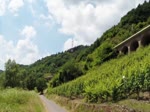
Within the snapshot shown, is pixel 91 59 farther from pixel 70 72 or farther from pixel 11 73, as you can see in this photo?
pixel 11 73

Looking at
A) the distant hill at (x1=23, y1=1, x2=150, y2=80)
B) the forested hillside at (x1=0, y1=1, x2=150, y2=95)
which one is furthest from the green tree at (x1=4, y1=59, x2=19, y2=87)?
the distant hill at (x1=23, y1=1, x2=150, y2=80)

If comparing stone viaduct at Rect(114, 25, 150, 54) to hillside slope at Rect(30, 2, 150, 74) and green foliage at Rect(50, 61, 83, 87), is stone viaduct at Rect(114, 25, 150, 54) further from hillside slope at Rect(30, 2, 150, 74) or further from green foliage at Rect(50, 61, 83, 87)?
green foliage at Rect(50, 61, 83, 87)

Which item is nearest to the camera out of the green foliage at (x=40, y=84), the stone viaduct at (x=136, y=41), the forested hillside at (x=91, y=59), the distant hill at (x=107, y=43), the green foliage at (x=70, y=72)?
the stone viaduct at (x=136, y=41)

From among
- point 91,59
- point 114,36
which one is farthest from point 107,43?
point 114,36

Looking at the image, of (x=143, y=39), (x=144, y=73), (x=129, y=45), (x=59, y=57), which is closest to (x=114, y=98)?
(x=144, y=73)

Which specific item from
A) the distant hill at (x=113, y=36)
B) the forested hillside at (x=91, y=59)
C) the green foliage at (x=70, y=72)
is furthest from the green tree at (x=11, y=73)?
the distant hill at (x=113, y=36)

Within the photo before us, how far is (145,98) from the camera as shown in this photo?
20141 millimetres

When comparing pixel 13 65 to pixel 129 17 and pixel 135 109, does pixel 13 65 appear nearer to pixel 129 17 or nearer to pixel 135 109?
pixel 129 17

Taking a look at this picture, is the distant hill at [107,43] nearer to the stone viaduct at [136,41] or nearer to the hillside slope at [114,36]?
the hillside slope at [114,36]

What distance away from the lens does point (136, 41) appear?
6588 centimetres

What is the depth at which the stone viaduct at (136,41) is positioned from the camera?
6061cm

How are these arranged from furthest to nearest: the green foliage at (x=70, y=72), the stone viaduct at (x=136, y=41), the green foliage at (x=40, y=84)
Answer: the green foliage at (x=40, y=84) < the green foliage at (x=70, y=72) < the stone viaduct at (x=136, y=41)

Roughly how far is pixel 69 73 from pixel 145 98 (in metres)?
72.7

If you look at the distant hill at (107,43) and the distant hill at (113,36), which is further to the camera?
the distant hill at (107,43)
